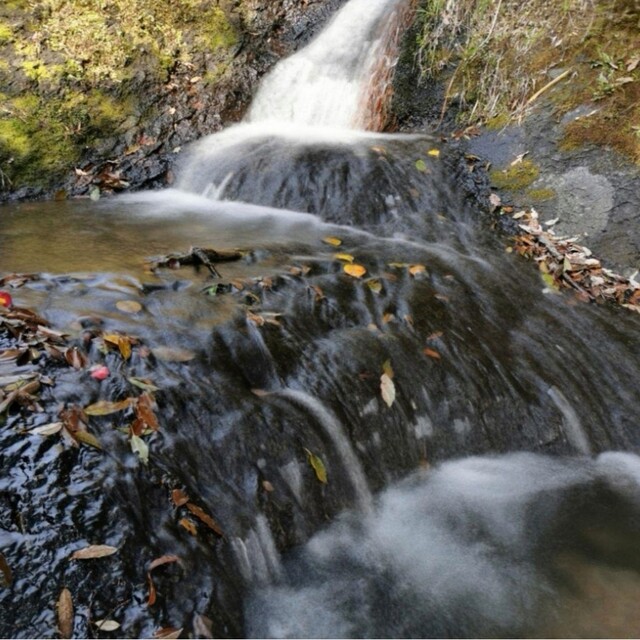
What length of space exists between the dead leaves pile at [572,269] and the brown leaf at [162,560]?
13.3 feet

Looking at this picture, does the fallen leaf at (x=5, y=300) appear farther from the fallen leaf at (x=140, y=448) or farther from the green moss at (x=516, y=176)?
the green moss at (x=516, y=176)

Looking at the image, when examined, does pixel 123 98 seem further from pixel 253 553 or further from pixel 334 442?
pixel 253 553

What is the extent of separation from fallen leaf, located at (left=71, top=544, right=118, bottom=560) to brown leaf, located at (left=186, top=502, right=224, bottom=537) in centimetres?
37

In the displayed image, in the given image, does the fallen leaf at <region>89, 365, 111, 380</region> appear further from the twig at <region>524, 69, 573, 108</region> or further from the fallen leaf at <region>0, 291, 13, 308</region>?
the twig at <region>524, 69, 573, 108</region>

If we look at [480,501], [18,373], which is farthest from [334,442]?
[18,373]

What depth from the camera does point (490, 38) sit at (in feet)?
23.3

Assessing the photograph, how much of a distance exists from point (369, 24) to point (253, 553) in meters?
8.26

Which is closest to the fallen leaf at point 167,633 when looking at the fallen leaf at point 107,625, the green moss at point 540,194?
the fallen leaf at point 107,625

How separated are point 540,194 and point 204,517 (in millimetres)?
4979

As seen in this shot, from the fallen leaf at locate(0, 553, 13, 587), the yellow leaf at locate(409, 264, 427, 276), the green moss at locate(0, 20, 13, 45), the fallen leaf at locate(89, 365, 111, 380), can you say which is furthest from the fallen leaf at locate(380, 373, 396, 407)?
the green moss at locate(0, 20, 13, 45)

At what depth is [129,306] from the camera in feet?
10.4

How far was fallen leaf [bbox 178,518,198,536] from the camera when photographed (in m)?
2.30

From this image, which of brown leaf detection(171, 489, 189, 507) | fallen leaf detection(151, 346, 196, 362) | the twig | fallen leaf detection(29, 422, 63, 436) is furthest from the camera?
the twig

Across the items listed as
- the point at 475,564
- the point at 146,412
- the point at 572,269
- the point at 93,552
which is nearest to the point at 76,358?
the point at 146,412
